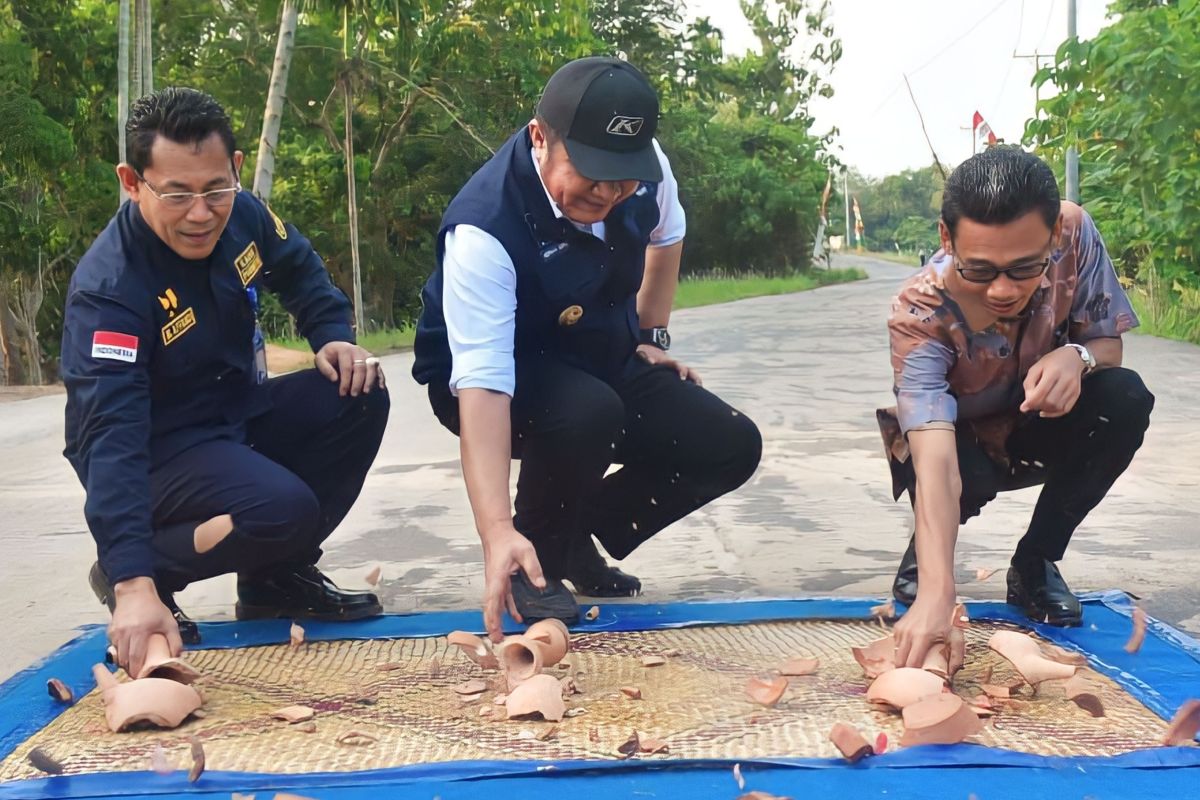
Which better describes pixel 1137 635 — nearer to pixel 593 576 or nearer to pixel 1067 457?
pixel 1067 457

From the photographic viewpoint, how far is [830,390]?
9414 mm

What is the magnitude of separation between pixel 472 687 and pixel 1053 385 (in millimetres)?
1424

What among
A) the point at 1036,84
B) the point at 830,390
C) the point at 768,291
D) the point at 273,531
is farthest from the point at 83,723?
the point at 768,291

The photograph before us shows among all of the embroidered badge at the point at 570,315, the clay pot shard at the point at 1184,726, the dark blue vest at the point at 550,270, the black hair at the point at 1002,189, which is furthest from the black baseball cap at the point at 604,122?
the clay pot shard at the point at 1184,726

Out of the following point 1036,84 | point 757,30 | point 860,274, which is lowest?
point 860,274

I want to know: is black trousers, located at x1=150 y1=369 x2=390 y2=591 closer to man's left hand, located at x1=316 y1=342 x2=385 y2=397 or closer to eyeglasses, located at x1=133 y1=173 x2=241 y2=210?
man's left hand, located at x1=316 y1=342 x2=385 y2=397

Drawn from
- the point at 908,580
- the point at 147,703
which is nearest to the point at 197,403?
the point at 147,703

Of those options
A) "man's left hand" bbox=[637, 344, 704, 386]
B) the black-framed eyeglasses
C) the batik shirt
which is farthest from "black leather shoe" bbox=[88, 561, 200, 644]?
the black-framed eyeglasses

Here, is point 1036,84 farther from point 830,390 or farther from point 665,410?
point 665,410

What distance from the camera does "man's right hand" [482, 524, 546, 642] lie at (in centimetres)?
242

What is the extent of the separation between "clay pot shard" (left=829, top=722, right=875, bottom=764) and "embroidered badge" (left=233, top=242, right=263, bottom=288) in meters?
1.82

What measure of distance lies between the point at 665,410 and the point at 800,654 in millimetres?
845

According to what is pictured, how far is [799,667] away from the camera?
110 inches

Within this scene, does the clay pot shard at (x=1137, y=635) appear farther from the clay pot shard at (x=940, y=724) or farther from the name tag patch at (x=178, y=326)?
the name tag patch at (x=178, y=326)
